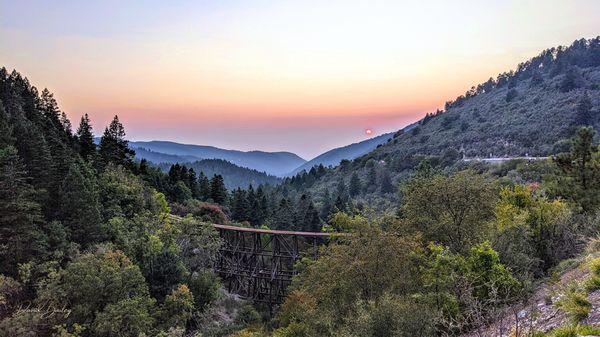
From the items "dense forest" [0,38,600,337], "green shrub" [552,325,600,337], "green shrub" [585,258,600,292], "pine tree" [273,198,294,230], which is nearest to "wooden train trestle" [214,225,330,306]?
"dense forest" [0,38,600,337]

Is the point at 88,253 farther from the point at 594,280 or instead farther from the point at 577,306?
the point at 594,280

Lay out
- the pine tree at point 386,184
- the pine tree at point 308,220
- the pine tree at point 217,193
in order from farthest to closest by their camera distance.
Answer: the pine tree at point 386,184
the pine tree at point 217,193
the pine tree at point 308,220

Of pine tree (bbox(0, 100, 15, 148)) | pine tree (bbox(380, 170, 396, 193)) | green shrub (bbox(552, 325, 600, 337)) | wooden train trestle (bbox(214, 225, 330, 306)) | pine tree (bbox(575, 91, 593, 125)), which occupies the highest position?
pine tree (bbox(575, 91, 593, 125))

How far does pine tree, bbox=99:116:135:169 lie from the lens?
139 feet

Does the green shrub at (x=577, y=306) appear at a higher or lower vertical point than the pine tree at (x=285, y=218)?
higher

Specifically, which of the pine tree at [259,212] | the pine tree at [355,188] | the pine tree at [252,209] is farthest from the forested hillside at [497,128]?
the pine tree at [252,209]

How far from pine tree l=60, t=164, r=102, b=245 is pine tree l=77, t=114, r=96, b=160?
14.3 metres

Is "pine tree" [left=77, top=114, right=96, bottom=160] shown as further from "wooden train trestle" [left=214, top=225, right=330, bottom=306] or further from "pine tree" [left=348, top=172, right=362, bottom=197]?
"pine tree" [left=348, top=172, right=362, bottom=197]

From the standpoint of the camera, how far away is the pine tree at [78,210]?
2405cm

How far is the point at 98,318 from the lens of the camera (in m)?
17.9

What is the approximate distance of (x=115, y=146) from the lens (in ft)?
145

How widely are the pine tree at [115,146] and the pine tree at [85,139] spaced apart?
1162 millimetres

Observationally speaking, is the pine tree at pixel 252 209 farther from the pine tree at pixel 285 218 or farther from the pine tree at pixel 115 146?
the pine tree at pixel 115 146

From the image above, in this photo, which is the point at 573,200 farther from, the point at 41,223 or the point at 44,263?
the point at 41,223
